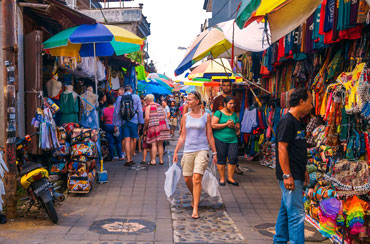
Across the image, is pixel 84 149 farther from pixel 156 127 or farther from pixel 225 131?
pixel 156 127

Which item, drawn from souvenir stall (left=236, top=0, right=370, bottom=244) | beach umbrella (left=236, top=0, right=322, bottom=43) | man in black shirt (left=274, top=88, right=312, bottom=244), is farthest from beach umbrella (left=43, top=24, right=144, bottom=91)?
man in black shirt (left=274, top=88, right=312, bottom=244)

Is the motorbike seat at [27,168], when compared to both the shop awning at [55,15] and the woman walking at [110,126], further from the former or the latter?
the woman walking at [110,126]

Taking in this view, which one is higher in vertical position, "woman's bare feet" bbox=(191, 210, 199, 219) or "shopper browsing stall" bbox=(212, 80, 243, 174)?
"shopper browsing stall" bbox=(212, 80, 243, 174)

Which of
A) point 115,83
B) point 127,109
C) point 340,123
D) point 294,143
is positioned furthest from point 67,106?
point 294,143

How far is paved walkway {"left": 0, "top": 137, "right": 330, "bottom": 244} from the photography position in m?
5.44

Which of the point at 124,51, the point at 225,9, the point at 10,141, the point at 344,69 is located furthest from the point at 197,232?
the point at 225,9

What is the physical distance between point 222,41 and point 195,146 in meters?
3.04

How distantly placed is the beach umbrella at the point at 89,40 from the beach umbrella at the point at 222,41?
111 centimetres

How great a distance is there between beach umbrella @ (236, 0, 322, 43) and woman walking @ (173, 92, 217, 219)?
5.72ft

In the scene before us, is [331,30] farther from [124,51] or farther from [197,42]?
[124,51]

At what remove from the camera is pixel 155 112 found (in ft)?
36.7

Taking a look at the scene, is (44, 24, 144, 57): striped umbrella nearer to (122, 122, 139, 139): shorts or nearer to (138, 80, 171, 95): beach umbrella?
(122, 122, 139, 139): shorts

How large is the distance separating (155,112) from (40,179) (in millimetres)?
5481

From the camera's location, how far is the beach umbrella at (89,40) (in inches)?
307
